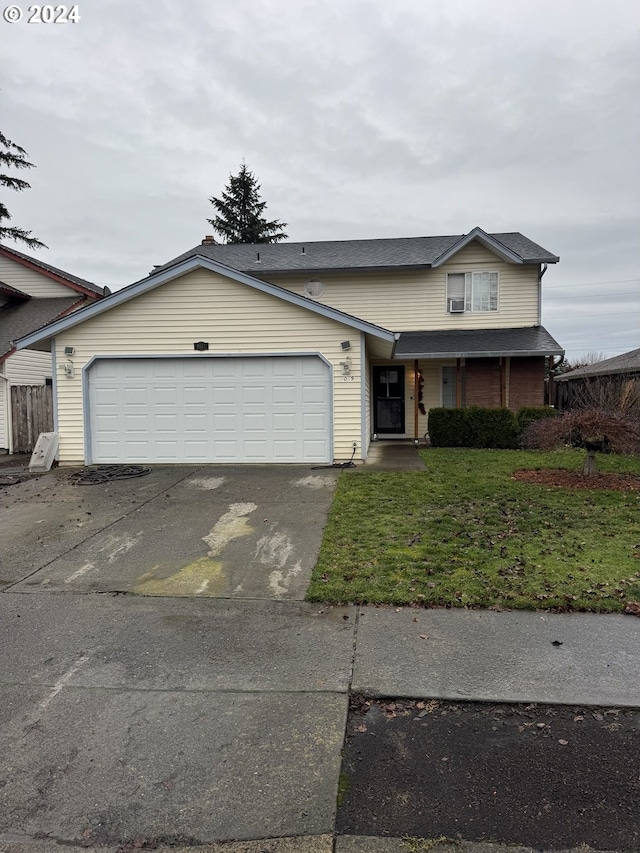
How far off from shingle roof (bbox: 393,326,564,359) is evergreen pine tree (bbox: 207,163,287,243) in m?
25.8

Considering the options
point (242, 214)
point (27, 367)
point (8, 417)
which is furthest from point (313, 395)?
point (242, 214)

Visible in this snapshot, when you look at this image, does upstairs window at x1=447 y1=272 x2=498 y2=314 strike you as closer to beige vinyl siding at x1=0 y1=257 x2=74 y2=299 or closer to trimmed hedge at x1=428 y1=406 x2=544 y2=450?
trimmed hedge at x1=428 y1=406 x2=544 y2=450

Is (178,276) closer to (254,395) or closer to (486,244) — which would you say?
(254,395)

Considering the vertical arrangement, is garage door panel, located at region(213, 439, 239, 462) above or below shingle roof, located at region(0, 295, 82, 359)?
below

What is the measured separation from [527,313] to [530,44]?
764cm

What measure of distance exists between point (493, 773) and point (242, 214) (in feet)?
136

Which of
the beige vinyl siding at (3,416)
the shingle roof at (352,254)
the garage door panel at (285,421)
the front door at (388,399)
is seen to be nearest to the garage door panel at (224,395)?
the garage door panel at (285,421)

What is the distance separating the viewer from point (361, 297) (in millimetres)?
17438

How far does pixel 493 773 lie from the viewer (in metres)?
2.56

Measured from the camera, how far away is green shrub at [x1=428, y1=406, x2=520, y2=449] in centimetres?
1452

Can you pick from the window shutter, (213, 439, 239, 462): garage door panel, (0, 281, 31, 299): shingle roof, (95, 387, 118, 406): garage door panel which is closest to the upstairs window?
the window shutter

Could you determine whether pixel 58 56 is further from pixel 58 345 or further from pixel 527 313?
pixel 527 313

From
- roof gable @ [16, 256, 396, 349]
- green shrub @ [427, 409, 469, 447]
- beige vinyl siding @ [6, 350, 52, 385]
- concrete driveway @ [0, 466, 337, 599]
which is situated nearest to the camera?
concrete driveway @ [0, 466, 337, 599]

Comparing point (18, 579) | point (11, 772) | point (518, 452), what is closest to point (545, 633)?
point (11, 772)
